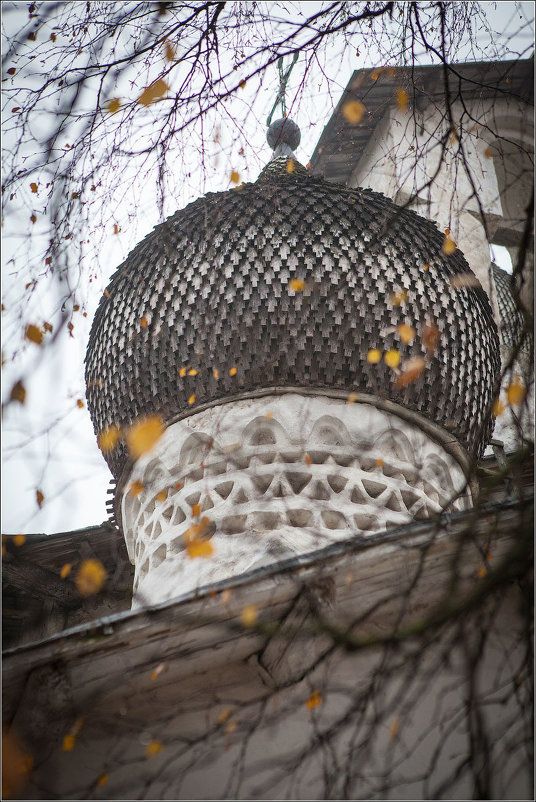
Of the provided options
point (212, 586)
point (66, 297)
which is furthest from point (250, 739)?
point (66, 297)

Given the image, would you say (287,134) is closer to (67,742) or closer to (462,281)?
(462,281)

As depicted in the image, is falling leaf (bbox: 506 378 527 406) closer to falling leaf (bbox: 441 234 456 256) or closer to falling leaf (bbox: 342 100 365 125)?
falling leaf (bbox: 441 234 456 256)

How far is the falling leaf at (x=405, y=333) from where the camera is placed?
662 centimetres

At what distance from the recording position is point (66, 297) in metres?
4.20

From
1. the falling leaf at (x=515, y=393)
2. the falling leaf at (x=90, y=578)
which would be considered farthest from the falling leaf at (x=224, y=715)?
the falling leaf at (x=90, y=578)

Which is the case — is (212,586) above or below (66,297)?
below

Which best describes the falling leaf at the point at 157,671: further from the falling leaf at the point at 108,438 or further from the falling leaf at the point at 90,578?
the falling leaf at the point at 90,578

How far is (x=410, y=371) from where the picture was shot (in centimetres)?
659

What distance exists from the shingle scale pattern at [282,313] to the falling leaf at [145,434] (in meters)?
0.07

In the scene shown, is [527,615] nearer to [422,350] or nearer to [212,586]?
[212,586]

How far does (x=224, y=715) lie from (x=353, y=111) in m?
6.93

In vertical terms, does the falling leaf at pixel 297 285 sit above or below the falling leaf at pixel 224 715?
above

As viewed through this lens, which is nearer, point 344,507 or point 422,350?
point 344,507

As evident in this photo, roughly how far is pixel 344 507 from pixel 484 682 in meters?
2.38
